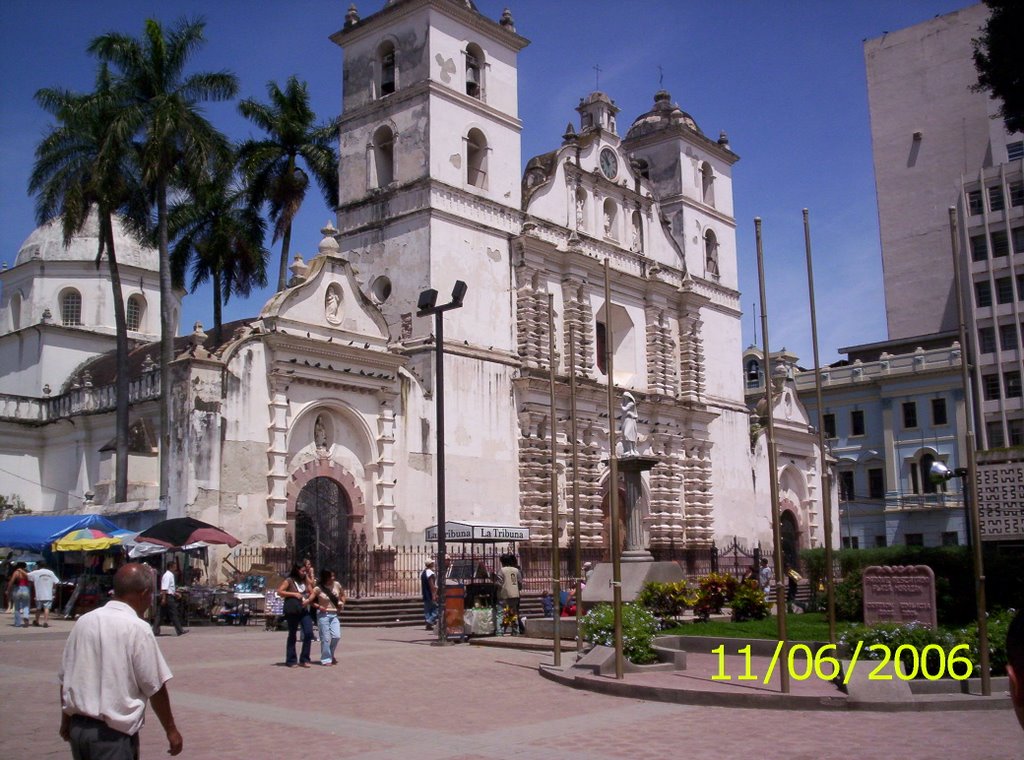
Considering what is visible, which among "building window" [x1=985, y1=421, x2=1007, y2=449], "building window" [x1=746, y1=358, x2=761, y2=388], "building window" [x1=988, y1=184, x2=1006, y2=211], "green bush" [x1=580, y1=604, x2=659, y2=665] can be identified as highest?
"building window" [x1=988, y1=184, x2=1006, y2=211]

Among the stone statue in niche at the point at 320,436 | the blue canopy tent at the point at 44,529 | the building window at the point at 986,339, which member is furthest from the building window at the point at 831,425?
the blue canopy tent at the point at 44,529

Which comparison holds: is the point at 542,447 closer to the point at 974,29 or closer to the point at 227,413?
the point at 227,413

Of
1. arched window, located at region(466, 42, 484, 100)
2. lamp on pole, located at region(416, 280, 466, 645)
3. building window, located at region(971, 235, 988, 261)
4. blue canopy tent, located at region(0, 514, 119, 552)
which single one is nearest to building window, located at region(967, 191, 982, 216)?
building window, located at region(971, 235, 988, 261)

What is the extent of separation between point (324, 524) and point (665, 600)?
11.7 m

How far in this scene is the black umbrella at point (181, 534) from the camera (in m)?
22.4

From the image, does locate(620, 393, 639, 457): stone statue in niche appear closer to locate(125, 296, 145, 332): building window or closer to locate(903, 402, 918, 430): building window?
locate(125, 296, 145, 332): building window

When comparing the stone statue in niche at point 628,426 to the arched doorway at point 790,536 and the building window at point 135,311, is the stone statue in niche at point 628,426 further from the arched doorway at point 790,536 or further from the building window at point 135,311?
the building window at point 135,311

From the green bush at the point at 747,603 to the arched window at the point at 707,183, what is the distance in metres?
26.7

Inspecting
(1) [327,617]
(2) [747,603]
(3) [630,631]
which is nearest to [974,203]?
(2) [747,603]

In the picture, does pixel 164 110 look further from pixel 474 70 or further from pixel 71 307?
pixel 71 307

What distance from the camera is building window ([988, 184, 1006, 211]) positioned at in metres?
53.2

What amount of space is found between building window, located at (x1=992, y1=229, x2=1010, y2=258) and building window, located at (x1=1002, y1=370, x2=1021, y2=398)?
5.90m

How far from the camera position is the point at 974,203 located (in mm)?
54250

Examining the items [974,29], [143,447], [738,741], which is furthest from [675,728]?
[974,29]
